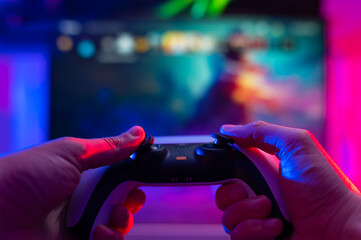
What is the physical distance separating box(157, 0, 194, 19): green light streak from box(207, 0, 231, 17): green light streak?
0.09 meters

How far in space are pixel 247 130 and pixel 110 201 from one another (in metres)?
0.33

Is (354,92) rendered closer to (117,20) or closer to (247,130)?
(247,130)

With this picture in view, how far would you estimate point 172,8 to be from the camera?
4.22ft

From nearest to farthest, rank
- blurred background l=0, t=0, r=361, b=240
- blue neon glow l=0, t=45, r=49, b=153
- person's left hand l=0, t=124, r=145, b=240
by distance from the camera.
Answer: person's left hand l=0, t=124, r=145, b=240 < blurred background l=0, t=0, r=361, b=240 < blue neon glow l=0, t=45, r=49, b=153

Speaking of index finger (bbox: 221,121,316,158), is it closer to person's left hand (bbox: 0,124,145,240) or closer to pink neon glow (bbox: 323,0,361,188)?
person's left hand (bbox: 0,124,145,240)

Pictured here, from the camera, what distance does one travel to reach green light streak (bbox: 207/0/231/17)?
1267 millimetres

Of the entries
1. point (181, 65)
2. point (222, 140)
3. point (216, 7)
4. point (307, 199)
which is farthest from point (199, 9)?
point (307, 199)

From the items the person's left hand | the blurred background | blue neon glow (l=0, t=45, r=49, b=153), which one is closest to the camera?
the person's left hand

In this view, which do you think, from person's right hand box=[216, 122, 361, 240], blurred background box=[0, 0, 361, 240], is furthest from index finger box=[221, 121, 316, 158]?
blurred background box=[0, 0, 361, 240]

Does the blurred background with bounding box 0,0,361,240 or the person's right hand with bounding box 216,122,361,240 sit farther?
the blurred background with bounding box 0,0,361,240

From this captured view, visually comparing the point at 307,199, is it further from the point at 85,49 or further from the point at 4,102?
the point at 4,102

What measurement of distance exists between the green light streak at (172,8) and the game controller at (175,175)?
2.84 feet

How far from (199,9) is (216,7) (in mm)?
77

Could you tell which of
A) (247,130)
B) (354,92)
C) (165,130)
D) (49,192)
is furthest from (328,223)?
(354,92)
